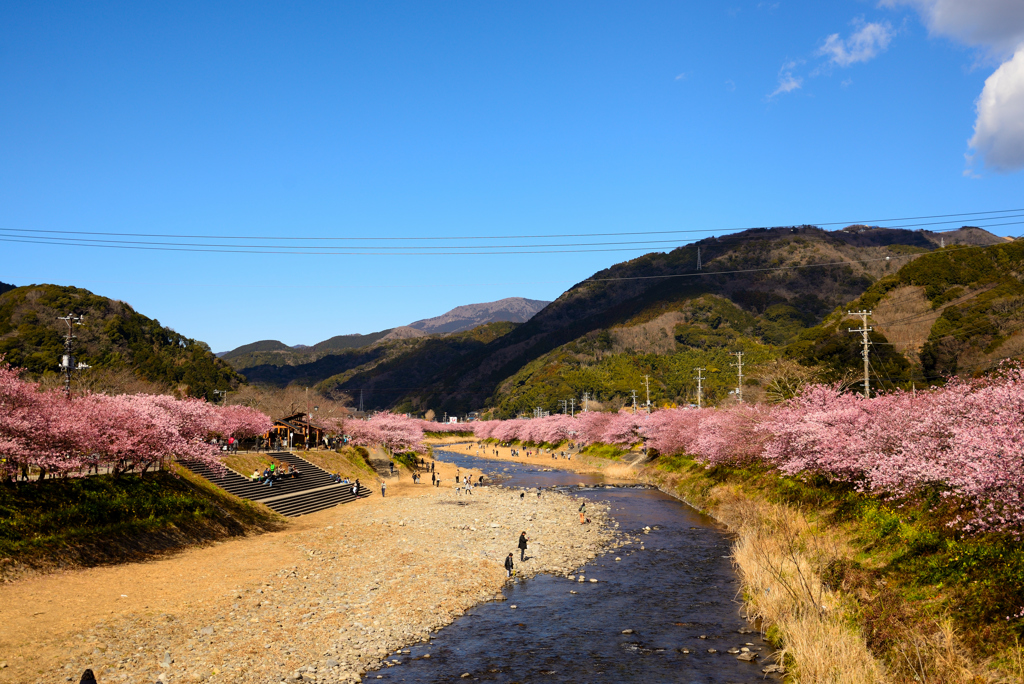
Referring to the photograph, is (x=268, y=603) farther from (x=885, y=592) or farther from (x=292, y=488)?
(x=292, y=488)

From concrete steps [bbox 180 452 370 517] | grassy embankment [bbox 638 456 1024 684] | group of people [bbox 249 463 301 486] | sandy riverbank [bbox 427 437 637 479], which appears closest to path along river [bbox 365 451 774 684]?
grassy embankment [bbox 638 456 1024 684]

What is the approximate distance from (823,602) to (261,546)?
29.8 m

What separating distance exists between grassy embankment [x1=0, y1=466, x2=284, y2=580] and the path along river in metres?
16.6

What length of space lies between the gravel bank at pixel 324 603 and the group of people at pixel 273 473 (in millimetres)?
8408

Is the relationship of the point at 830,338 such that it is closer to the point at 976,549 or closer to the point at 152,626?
the point at 976,549

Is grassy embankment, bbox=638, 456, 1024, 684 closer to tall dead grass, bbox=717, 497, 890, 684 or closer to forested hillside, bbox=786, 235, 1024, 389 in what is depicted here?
tall dead grass, bbox=717, 497, 890, 684

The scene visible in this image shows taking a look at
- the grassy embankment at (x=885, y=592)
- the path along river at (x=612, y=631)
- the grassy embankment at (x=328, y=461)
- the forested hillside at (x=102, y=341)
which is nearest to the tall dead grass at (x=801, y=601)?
the grassy embankment at (x=885, y=592)

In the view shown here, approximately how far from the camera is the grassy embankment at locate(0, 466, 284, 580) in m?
25.1

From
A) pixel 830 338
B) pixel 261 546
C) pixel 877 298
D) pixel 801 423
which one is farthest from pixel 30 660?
pixel 877 298

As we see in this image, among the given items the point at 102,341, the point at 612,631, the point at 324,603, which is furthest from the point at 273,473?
the point at 102,341

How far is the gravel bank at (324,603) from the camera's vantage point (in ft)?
58.7

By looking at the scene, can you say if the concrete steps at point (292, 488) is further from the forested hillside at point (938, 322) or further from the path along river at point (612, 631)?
the forested hillside at point (938, 322)

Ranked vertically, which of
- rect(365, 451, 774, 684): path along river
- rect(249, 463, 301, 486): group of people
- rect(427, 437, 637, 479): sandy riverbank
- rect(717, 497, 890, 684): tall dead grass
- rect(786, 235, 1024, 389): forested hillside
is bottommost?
rect(427, 437, 637, 479): sandy riverbank

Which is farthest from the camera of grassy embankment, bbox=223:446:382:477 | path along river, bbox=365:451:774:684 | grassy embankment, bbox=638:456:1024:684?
grassy embankment, bbox=223:446:382:477
